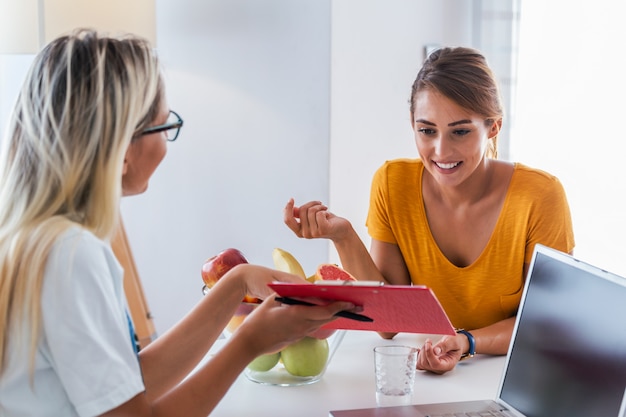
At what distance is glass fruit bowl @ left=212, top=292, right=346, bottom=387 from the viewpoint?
4.54 feet

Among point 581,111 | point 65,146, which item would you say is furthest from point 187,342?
point 581,111

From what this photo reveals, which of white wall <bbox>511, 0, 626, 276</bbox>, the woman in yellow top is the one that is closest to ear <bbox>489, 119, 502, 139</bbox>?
the woman in yellow top

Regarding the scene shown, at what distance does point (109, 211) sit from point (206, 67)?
2.09m

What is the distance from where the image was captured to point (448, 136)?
1.81 metres

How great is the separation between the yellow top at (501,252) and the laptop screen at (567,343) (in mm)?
525

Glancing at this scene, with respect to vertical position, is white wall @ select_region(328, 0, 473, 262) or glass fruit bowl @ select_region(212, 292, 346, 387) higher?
white wall @ select_region(328, 0, 473, 262)

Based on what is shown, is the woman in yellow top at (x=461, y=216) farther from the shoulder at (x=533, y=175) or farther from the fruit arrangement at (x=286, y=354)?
the fruit arrangement at (x=286, y=354)

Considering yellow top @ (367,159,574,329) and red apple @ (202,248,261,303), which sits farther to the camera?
yellow top @ (367,159,574,329)

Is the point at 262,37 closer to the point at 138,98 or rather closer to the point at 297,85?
the point at 297,85

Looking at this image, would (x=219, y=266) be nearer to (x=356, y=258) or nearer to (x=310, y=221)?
(x=310, y=221)

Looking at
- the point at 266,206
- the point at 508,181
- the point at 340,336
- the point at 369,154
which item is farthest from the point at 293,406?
the point at 369,154

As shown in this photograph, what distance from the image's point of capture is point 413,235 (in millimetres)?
1936

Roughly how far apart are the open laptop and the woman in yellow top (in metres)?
0.44

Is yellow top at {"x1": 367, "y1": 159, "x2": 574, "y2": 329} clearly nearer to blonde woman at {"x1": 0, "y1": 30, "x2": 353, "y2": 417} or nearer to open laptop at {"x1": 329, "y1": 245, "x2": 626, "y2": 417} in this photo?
open laptop at {"x1": 329, "y1": 245, "x2": 626, "y2": 417}
